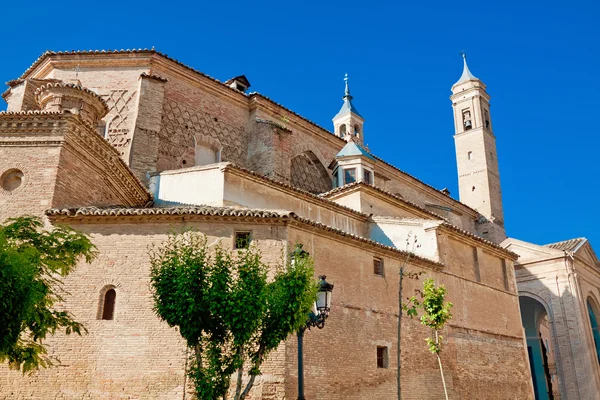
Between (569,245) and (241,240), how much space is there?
17.4m

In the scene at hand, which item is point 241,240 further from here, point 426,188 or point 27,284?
point 426,188

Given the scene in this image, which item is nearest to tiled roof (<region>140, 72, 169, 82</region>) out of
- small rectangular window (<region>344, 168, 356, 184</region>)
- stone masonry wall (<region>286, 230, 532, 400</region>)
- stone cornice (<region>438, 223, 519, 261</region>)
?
small rectangular window (<region>344, 168, 356, 184</region>)

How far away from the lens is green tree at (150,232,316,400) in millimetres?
8078

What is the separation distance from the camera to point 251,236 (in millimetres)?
11875

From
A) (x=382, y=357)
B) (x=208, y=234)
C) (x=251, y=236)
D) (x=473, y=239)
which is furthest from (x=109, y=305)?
(x=473, y=239)

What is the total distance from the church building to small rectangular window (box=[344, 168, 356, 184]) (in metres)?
0.05

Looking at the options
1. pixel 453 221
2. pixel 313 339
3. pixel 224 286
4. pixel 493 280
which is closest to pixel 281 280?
pixel 224 286

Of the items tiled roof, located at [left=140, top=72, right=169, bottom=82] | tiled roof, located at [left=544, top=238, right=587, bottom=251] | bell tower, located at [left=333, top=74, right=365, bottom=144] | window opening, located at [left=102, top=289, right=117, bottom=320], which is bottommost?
window opening, located at [left=102, top=289, right=117, bottom=320]

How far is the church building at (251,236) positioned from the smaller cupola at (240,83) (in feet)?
0.18

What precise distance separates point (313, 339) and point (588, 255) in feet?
58.4

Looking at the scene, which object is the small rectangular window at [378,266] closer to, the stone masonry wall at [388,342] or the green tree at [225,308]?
the stone masonry wall at [388,342]

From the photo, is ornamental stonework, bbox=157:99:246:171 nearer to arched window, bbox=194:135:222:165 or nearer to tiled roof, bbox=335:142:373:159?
arched window, bbox=194:135:222:165

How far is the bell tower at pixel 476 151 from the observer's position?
31578 mm

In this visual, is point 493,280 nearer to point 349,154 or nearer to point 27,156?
point 349,154
